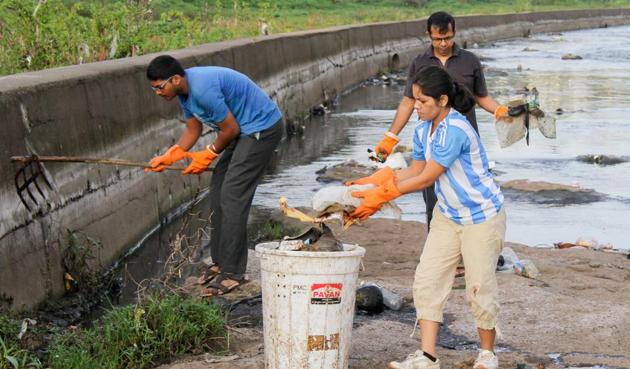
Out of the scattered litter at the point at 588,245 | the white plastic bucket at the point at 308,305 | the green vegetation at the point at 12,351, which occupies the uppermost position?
the white plastic bucket at the point at 308,305

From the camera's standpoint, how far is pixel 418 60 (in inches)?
330

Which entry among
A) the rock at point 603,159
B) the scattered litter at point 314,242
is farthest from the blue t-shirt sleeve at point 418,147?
the rock at point 603,159

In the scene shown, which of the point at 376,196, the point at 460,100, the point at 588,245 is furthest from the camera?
the point at 588,245

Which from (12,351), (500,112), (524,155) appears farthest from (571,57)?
(12,351)

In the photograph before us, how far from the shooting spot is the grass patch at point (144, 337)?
20.6 feet

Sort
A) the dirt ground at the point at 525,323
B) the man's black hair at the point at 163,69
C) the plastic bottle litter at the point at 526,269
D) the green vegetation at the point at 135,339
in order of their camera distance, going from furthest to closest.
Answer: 1. the plastic bottle litter at the point at 526,269
2. the man's black hair at the point at 163,69
3. the dirt ground at the point at 525,323
4. the green vegetation at the point at 135,339

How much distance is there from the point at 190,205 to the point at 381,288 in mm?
4085

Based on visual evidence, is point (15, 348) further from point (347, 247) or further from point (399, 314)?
point (399, 314)

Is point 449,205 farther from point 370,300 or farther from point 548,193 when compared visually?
point 548,193

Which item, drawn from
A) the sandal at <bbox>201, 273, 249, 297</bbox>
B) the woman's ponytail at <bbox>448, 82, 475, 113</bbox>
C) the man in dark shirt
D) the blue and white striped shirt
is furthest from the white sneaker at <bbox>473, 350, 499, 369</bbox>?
the sandal at <bbox>201, 273, 249, 297</bbox>

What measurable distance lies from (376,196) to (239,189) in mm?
2304

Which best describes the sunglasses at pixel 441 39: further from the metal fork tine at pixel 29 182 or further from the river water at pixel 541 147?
the metal fork tine at pixel 29 182

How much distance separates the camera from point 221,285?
26.1 ft

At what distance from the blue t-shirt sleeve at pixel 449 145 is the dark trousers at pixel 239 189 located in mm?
2298
